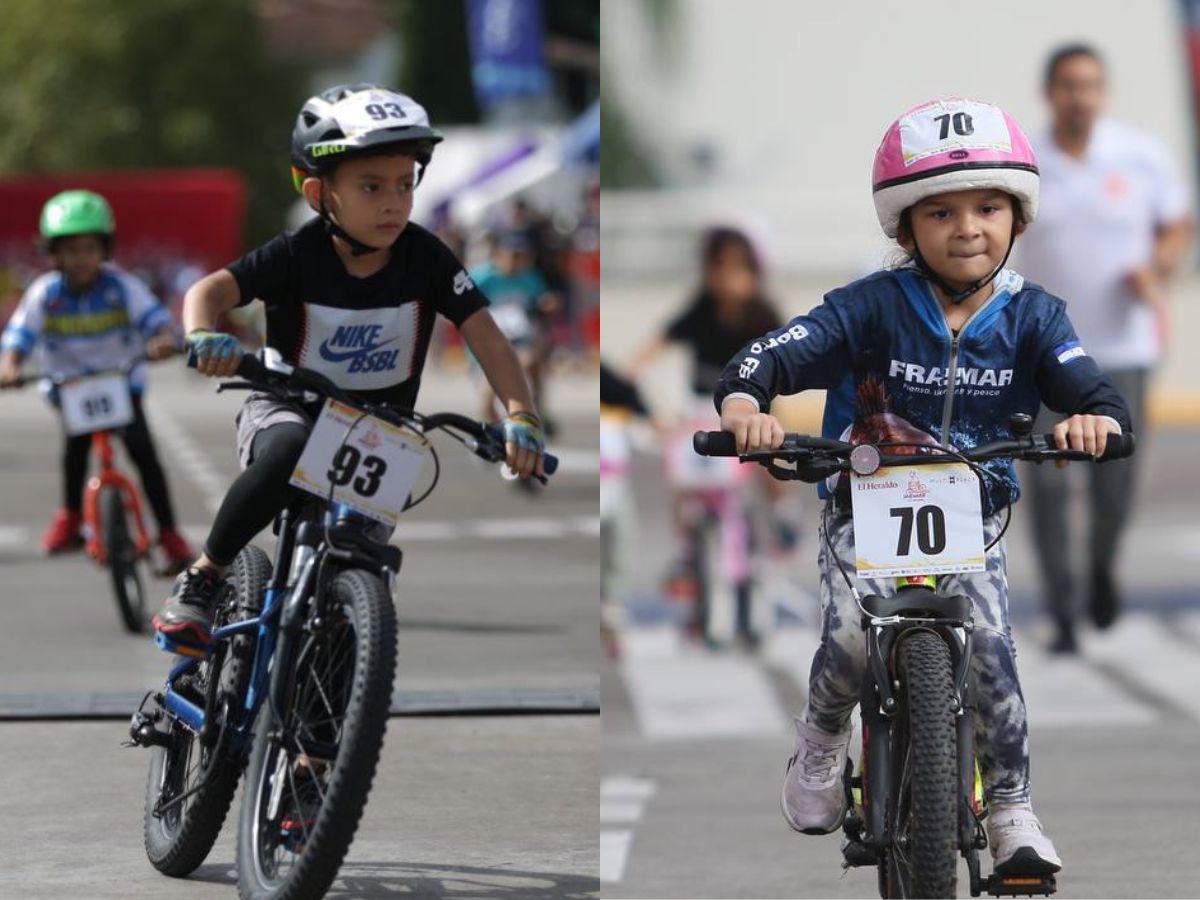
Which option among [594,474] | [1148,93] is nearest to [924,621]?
[594,474]

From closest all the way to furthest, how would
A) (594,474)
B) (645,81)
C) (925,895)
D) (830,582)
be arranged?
(925,895)
(830,582)
(594,474)
(645,81)

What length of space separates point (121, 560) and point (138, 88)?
61769 millimetres

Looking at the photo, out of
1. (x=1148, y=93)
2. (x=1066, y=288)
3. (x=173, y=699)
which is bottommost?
(x=173, y=699)

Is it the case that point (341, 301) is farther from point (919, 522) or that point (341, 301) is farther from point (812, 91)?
point (812, 91)

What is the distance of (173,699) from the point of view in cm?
661

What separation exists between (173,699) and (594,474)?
13.7 meters

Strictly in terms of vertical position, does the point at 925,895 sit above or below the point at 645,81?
below

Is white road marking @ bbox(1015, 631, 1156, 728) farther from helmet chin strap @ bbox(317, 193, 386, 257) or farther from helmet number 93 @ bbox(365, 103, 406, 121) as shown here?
helmet number 93 @ bbox(365, 103, 406, 121)

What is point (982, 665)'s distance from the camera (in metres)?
5.70

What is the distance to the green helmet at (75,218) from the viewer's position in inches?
464

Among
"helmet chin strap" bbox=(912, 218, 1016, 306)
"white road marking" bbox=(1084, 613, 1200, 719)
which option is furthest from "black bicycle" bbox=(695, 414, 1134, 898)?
"white road marking" bbox=(1084, 613, 1200, 719)

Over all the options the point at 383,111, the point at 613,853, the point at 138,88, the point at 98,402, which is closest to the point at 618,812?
the point at 613,853

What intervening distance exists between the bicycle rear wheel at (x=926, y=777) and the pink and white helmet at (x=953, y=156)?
89cm

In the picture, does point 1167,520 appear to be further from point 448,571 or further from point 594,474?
point 448,571
